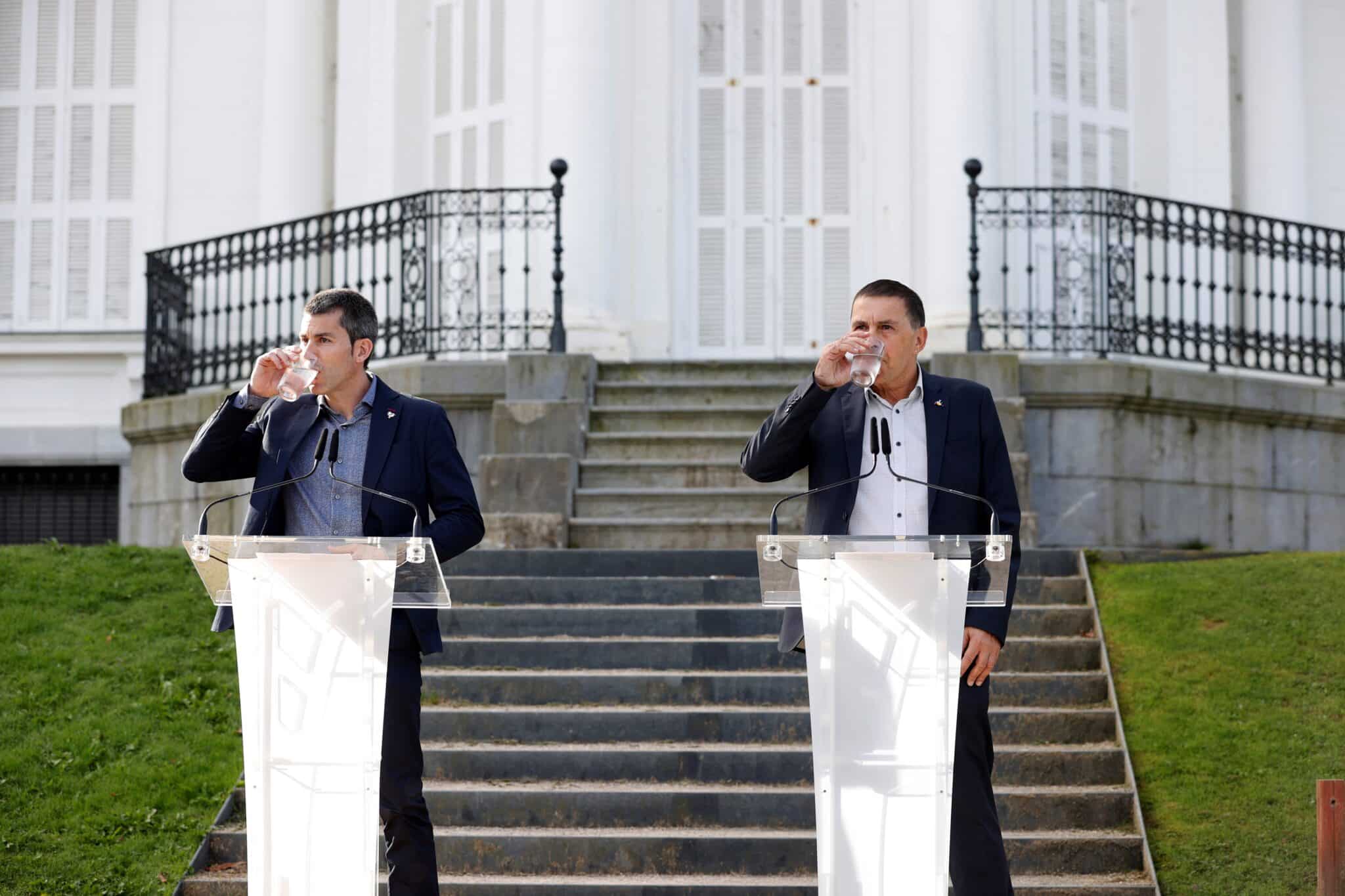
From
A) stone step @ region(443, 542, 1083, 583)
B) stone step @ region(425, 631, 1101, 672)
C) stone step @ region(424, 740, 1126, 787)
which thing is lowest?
stone step @ region(424, 740, 1126, 787)

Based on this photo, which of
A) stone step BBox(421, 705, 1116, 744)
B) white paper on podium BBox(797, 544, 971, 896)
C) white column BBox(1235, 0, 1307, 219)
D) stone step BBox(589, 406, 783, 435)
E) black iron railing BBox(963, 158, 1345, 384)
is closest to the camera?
white paper on podium BBox(797, 544, 971, 896)

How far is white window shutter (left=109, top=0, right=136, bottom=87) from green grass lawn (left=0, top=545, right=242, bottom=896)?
22.9ft

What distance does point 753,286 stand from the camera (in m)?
14.5

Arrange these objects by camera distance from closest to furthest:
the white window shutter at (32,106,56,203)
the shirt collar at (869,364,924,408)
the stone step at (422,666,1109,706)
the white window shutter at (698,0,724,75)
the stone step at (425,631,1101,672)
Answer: the shirt collar at (869,364,924,408) < the stone step at (422,666,1109,706) < the stone step at (425,631,1101,672) < the white window shutter at (698,0,724,75) < the white window shutter at (32,106,56,203)

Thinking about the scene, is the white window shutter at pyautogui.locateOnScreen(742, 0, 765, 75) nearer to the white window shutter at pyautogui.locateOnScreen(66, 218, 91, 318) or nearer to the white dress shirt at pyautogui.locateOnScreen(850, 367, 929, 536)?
the white window shutter at pyautogui.locateOnScreen(66, 218, 91, 318)

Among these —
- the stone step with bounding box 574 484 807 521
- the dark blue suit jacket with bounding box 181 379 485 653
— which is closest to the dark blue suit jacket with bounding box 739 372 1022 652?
the dark blue suit jacket with bounding box 181 379 485 653

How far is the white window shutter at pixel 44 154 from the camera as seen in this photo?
52.6ft

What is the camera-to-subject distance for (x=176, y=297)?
14.6 m

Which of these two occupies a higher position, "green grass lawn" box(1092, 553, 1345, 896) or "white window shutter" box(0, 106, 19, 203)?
"white window shutter" box(0, 106, 19, 203)

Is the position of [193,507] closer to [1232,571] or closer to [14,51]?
[14,51]

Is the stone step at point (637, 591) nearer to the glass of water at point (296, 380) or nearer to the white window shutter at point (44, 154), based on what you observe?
the glass of water at point (296, 380)

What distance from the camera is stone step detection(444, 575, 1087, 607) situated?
30.2 feet

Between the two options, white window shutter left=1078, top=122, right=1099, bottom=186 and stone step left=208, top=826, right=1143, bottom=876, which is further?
white window shutter left=1078, top=122, right=1099, bottom=186

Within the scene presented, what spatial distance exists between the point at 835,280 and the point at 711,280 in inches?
38.8
